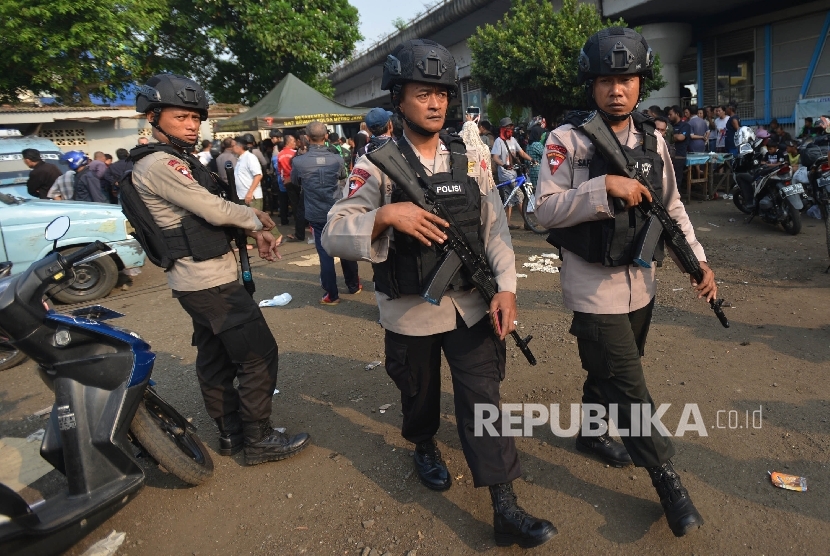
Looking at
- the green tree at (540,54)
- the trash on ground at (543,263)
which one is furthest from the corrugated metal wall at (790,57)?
the trash on ground at (543,263)

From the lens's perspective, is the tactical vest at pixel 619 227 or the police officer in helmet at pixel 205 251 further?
the police officer in helmet at pixel 205 251

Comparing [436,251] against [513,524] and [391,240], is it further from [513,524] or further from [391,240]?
[513,524]

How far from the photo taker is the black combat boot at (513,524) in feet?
6.91

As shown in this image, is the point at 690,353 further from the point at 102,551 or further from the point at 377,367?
the point at 102,551

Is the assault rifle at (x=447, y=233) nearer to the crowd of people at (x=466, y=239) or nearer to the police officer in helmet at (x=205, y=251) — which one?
the crowd of people at (x=466, y=239)

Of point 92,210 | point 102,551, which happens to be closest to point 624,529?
point 102,551

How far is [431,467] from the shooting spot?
8.59 feet

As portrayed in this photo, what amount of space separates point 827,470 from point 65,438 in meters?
3.27

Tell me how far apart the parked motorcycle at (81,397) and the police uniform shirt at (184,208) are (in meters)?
0.33

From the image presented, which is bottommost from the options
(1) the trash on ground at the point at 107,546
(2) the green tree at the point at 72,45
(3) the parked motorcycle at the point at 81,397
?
(1) the trash on ground at the point at 107,546

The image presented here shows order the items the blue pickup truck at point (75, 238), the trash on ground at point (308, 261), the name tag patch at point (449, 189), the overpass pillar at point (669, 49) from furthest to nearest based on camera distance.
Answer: the overpass pillar at point (669, 49) → the trash on ground at point (308, 261) → the blue pickup truck at point (75, 238) → the name tag patch at point (449, 189)

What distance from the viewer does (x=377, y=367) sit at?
3.98 metres

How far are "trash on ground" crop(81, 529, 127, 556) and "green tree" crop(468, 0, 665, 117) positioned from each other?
11879 mm

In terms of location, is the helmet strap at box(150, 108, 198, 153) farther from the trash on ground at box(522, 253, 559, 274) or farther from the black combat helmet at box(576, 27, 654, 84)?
the trash on ground at box(522, 253, 559, 274)
